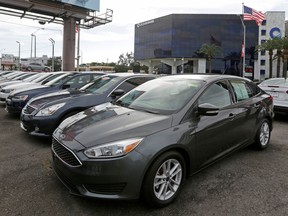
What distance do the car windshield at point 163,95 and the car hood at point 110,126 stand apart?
24cm

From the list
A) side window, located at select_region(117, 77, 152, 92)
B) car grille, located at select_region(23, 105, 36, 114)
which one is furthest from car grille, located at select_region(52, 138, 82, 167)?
side window, located at select_region(117, 77, 152, 92)

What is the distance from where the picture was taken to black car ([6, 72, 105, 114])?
7.62 metres

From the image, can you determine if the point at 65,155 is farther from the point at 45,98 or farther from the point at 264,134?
the point at 264,134

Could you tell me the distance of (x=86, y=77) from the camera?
29.1 feet

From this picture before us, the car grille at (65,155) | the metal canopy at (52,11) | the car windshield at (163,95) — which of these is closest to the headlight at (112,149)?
the car grille at (65,155)

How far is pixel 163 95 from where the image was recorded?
12.9ft

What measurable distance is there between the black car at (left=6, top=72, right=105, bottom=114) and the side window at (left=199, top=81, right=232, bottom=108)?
5.33 m

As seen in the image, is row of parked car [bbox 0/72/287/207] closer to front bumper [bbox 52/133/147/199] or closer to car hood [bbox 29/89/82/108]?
front bumper [bbox 52/133/147/199]

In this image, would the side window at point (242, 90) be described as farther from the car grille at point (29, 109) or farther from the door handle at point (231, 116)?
the car grille at point (29, 109)

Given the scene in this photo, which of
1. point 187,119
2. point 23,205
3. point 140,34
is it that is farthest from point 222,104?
point 140,34

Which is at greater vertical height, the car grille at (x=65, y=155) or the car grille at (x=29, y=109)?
the car grille at (x=29, y=109)

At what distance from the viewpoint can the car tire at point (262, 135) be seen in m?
4.93

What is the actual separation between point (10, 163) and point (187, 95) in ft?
9.96

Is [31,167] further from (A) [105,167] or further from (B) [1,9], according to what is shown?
(B) [1,9]
